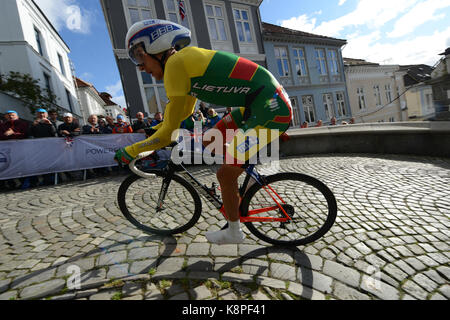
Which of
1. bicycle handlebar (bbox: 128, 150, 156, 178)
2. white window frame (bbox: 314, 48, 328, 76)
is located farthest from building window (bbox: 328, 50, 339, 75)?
bicycle handlebar (bbox: 128, 150, 156, 178)

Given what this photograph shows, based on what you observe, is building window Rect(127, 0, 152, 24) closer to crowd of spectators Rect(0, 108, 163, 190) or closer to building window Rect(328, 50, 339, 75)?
crowd of spectators Rect(0, 108, 163, 190)

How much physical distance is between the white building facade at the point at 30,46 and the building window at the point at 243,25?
13989mm

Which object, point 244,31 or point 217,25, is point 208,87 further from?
point 244,31

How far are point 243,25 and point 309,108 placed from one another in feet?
31.1

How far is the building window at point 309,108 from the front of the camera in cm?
2000

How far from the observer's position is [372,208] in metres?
2.82

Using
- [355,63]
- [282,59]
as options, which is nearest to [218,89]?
[282,59]

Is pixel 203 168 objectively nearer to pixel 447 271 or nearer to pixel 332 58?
pixel 447 271

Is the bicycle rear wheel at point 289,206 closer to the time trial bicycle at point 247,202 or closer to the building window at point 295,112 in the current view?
the time trial bicycle at point 247,202

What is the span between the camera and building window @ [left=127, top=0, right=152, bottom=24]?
1312 cm

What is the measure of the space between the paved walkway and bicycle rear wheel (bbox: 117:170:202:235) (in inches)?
6.9

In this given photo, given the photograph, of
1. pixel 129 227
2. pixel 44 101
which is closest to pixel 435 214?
pixel 129 227

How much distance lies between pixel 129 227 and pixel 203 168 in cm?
350

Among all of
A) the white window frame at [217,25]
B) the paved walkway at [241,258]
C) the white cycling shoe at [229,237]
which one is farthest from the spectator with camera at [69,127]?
Answer: the white window frame at [217,25]
